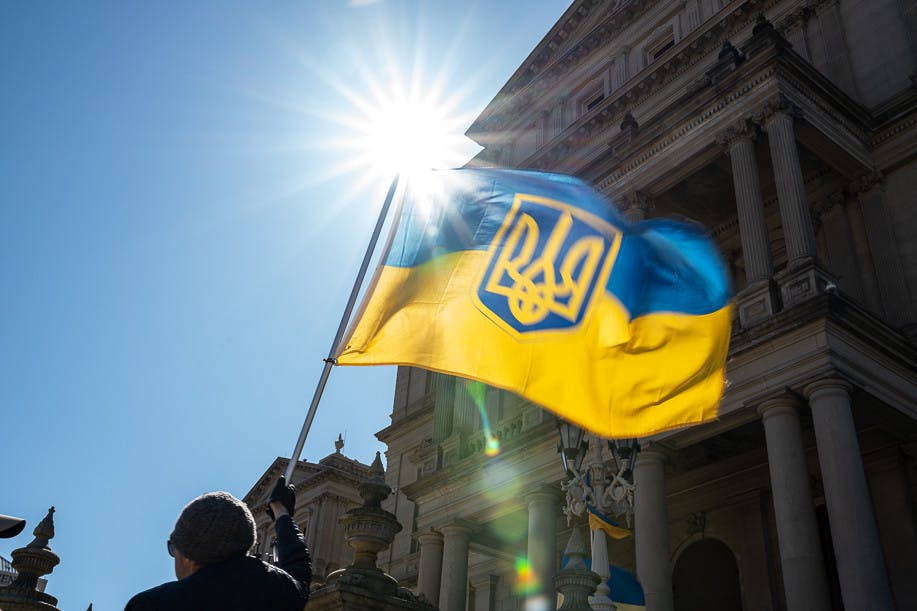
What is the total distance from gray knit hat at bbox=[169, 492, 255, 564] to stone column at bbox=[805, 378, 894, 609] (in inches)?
453

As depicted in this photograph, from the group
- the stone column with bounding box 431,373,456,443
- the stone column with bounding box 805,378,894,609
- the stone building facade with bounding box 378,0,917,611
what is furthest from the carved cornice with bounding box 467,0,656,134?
the stone column with bounding box 805,378,894,609

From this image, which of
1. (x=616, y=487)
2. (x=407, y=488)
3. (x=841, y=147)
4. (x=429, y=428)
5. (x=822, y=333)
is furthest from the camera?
(x=429, y=428)

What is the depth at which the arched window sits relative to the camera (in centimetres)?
1955

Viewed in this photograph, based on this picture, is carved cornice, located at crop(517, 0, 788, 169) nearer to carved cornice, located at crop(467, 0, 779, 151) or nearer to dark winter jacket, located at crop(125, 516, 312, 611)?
carved cornice, located at crop(467, 0, 779, 151)

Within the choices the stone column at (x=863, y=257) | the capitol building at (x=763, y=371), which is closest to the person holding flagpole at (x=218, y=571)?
the capitol building at (x=763, y=371)

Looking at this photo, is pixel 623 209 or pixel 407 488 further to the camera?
pixel 407 488

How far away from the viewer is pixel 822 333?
1462 cm

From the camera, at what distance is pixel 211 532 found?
355 centimetres

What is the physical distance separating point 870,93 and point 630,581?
14.6m

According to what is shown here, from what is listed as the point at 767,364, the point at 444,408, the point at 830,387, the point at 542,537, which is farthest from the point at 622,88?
the point at 830,387

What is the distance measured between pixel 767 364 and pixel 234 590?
1356 centimetres

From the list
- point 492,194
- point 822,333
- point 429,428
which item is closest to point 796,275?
point 822,333

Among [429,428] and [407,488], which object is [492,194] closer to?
[407,488]

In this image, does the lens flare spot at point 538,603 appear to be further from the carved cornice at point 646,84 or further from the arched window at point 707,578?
the carved cornice at point 646,84
